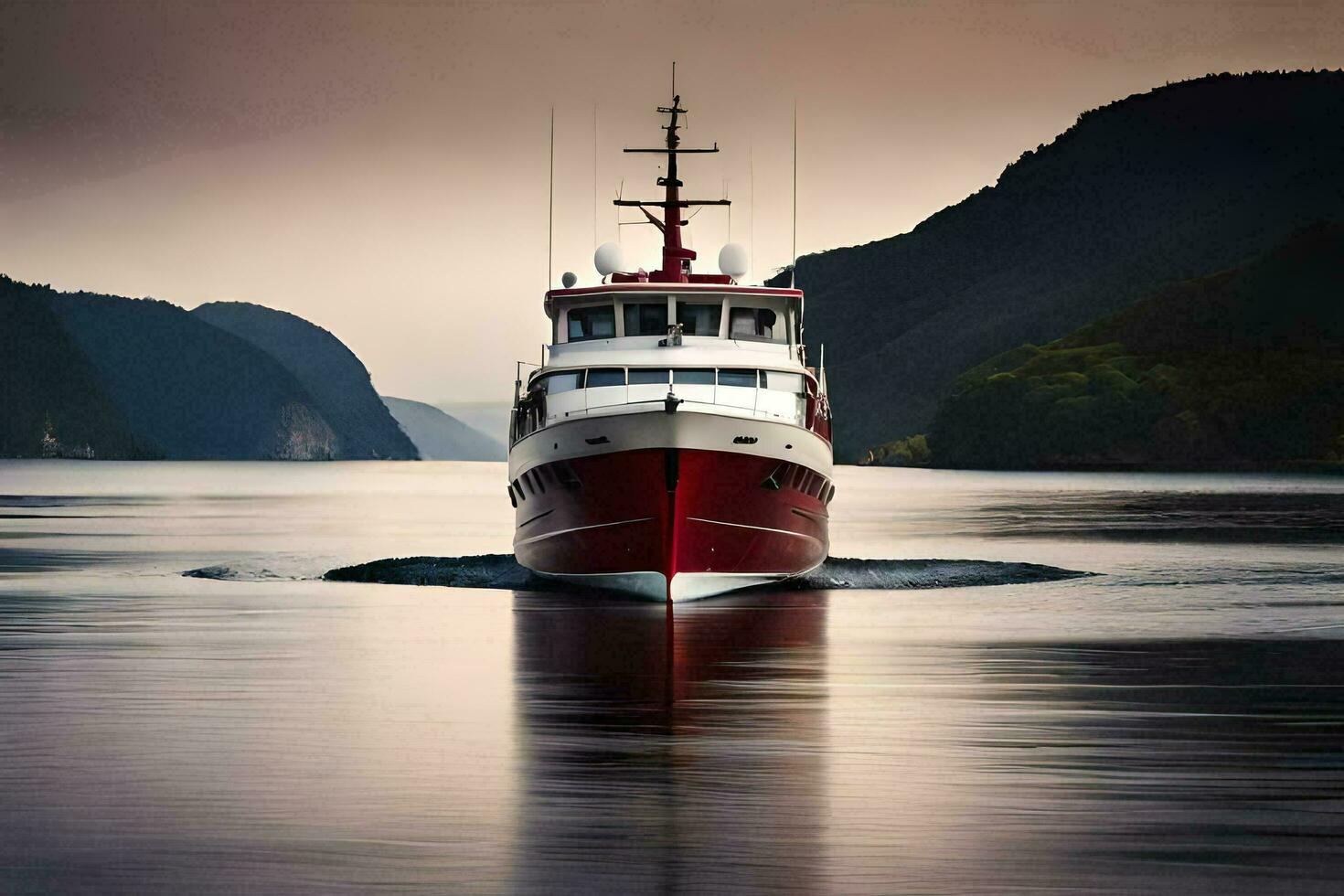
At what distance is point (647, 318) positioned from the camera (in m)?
33.4

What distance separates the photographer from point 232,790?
41.1ft

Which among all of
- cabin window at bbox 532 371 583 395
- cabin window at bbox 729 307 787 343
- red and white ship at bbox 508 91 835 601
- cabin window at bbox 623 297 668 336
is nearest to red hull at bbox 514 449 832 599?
red and white ship at bbox 508 91 835 601

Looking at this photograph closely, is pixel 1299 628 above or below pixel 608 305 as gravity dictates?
below

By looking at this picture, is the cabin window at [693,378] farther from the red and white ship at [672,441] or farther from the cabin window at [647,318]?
the cabin window at [647,318]

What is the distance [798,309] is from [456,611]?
9.83m

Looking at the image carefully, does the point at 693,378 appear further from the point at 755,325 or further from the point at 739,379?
the point at 755,325

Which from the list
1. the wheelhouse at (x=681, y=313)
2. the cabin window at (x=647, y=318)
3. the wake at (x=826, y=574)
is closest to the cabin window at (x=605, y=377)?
the wheelhouse at (x=681, y=313)

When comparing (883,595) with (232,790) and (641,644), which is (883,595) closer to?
(641,644)

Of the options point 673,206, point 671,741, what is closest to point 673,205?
point 673,206

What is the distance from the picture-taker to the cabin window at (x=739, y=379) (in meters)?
31.3

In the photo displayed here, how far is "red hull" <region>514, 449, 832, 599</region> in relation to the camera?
28.9 metres

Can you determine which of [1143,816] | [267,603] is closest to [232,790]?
[1143,816]

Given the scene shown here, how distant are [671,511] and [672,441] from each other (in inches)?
48.8

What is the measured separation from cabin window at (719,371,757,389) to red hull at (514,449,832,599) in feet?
6.04
